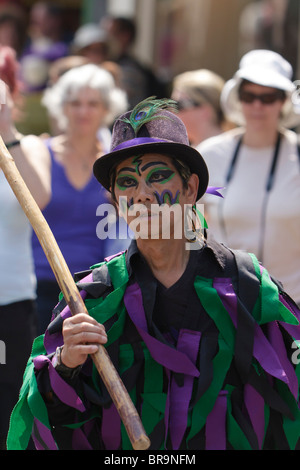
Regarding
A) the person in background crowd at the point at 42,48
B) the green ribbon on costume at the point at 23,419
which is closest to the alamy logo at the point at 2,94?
the green ribbon on costume at the point at 23,419

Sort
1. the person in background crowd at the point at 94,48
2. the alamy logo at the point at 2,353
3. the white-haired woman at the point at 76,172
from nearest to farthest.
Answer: the alamy logo at the point at 2,353 → the white-haired woman at the point at 76,172 → the person in background crowd at the point at 94,48

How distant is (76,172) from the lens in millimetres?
5340

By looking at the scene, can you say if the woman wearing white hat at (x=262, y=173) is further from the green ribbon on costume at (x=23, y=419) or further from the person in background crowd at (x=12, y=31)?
the person in background crowd at (x=12, y=31)

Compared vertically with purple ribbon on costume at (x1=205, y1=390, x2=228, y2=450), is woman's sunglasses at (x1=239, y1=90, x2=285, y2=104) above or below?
above

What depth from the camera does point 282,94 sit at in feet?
17.0

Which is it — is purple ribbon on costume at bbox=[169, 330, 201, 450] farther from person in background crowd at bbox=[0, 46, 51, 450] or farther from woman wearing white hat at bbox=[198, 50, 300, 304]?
woman wearing white hat at bbox=[198, 50, 300, 304]

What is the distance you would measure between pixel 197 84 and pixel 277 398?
3.54 m

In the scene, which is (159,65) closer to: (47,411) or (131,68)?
(131,68)

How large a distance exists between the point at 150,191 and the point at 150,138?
0.16 metres

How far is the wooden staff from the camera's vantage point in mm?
2682

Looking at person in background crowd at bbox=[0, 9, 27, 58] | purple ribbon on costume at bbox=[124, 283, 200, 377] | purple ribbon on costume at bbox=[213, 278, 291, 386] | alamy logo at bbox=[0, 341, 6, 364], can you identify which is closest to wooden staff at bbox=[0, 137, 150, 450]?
purple ribbon on costume at bbox=[124, 283, 200, 377]

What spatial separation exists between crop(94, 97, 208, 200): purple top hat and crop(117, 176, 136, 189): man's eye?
6 cm

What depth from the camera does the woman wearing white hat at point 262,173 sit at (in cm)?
488

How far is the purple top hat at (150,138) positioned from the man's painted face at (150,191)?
34 mm
